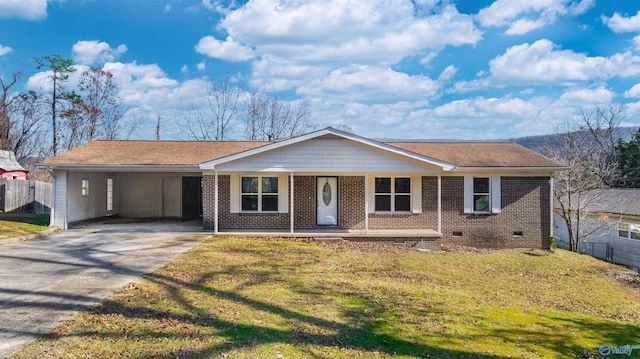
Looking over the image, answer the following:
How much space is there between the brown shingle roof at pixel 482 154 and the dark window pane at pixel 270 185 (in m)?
4.33

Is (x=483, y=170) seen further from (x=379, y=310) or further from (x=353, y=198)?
(x=379, y=310)

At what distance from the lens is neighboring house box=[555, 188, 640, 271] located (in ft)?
60.8

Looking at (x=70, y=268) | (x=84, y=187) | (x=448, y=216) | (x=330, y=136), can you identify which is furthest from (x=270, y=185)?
(x=84, y=187)

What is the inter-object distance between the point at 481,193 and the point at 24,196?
833 inches

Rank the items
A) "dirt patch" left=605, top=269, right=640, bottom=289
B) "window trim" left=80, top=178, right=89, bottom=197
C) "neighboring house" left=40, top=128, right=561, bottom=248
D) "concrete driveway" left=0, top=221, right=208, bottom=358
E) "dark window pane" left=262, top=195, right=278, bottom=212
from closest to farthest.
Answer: "concrete driveway" left=0, top=221, right=208, bottom=358
"dirt patch" left=605, top=269, right=640, bottom=289
"neighboring house" left=40, top=128, right=561, bottom=248
"dark window pane" left=262, top=195, right=278, bottom=212
"window trim" left=80, top=178, right=89, bottom=197

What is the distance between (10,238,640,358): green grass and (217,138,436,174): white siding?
3.65 metres

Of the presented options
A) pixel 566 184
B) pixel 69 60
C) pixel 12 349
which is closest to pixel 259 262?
pixel 12 349

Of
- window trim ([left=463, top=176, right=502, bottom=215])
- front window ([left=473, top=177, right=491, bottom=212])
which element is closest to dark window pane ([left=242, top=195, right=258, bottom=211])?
window trim ([left=463, top=176, right=502, bottom=215])

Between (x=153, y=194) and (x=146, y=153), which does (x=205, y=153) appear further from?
(x=153, y=194)

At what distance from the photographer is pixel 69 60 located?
31.1 m

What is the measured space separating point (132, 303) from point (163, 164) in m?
9.41

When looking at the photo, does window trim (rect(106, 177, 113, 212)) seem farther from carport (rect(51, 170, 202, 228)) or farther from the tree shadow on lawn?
the tree shadow on lawn

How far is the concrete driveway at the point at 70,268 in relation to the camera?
571 cm

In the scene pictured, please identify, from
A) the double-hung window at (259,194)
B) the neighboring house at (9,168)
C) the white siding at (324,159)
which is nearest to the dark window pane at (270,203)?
the double-hung window at (259,194)
